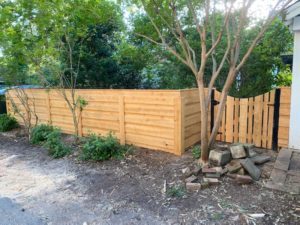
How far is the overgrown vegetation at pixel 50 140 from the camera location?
18.0 feet

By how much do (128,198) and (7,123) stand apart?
6513 millimetres

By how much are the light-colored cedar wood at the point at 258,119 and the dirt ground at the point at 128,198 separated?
15.5 inches

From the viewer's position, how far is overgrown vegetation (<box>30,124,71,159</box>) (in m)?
5.49

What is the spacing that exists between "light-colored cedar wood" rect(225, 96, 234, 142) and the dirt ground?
0.89 m

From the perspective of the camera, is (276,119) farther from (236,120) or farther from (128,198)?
(128,198)

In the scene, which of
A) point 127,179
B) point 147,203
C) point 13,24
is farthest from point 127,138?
point 13,24

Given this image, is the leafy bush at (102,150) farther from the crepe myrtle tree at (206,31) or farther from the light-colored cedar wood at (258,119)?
the light-colored cedar wood at (258,119)

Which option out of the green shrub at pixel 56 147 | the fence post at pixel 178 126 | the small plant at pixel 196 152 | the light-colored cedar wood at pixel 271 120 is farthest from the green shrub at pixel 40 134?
the light-colored cedar wood at pixel 271 120

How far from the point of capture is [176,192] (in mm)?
3424

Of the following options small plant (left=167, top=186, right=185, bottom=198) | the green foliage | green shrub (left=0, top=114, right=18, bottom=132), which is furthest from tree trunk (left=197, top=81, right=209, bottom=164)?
green shrub (left=0, top=114, right=18, bottom=132)

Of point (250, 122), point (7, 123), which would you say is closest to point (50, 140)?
point (7, 123)

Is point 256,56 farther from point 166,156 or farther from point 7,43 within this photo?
point 7,43

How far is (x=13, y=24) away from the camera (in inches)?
228

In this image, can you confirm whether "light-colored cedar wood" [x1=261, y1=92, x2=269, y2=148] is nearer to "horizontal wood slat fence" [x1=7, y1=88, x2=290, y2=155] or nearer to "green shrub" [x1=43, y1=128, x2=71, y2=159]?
"horizontal wood slat fence" [x1=7, y1=88, x2=290, y2=155]
